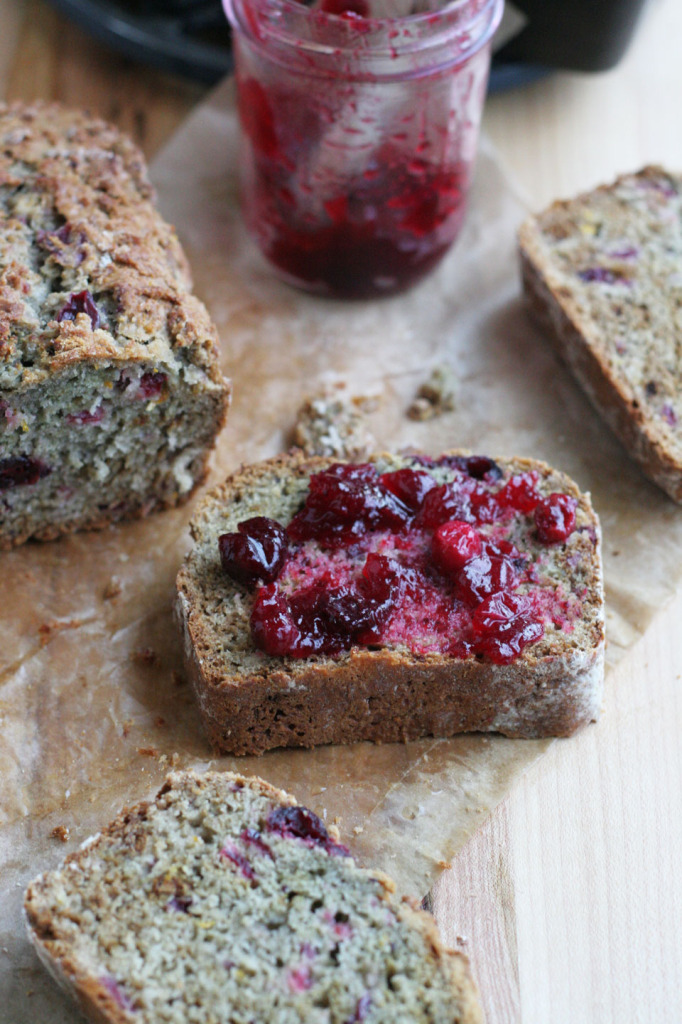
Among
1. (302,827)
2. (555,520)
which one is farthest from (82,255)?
(302,827)

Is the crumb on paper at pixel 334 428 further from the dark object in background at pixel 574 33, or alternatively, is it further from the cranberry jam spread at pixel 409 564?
the dark object in background at pixel 574 33

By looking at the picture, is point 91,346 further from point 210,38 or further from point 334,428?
point 210,38

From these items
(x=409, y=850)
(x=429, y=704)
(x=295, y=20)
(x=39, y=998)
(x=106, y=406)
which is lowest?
(x=39, y=998)

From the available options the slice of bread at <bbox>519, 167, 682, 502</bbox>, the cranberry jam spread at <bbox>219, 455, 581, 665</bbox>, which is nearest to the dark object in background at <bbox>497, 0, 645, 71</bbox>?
the slice of bread at <bbox>519, 167, 682, 502</bbox>

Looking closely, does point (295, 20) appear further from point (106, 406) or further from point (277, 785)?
point (277, 785)

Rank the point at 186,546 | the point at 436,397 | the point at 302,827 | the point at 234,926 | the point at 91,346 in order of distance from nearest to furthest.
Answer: the point at 234,926
the point at 302,827
the point at 91,346
the point at 186,546
the point at 436,397

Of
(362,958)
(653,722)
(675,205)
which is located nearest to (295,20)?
(675,205)

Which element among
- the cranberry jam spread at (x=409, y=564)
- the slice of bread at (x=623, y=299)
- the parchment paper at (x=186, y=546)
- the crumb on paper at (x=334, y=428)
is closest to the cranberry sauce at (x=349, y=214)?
the parchment paper at (x=186, y=546)
